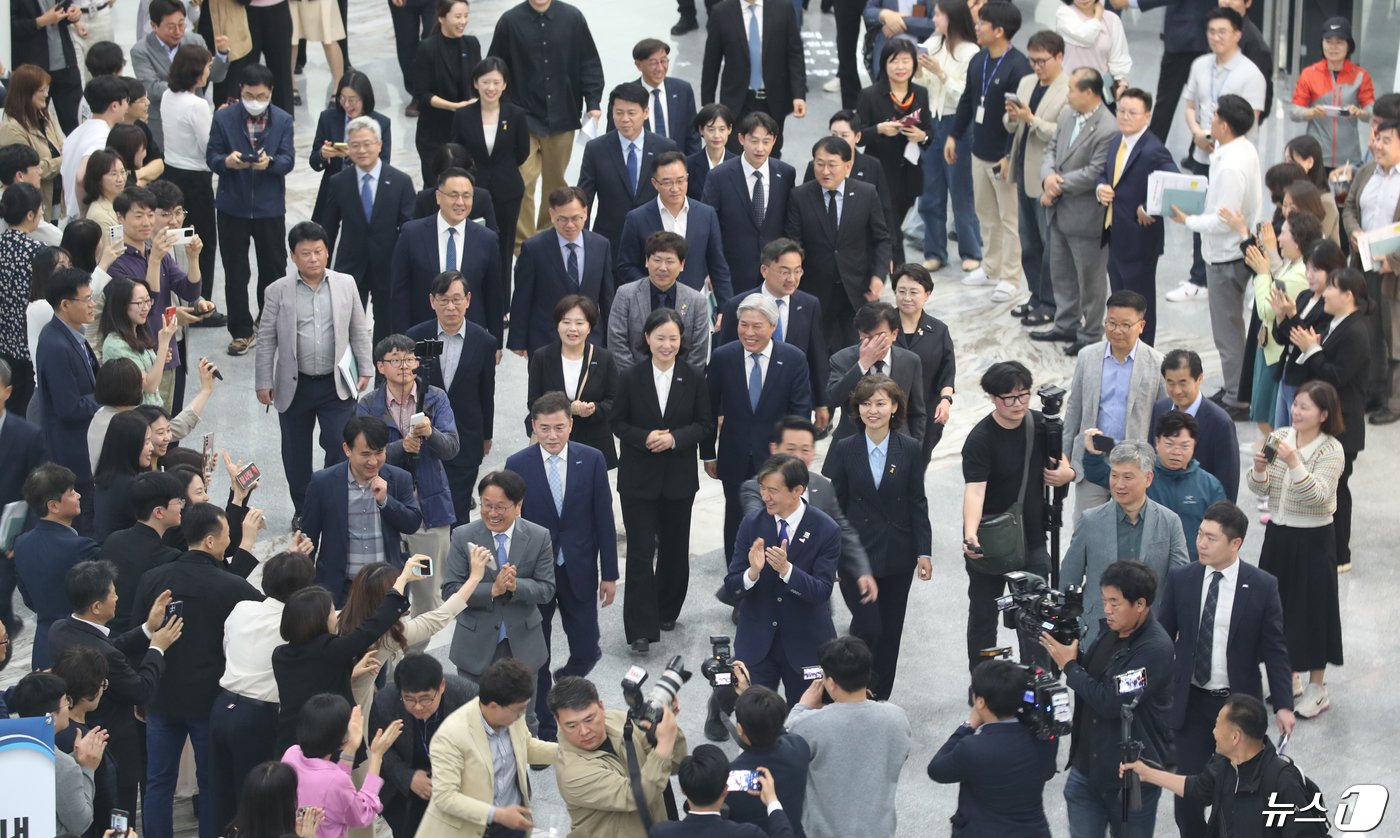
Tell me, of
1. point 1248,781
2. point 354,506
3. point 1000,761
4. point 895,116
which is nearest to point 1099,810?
point 1248,781

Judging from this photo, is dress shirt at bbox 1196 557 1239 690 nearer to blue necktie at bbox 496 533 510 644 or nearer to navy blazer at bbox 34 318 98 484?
blue necktie at bbox 496 533 510 644

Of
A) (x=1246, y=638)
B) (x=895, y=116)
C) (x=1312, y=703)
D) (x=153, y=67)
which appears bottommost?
(x=1312, y=703)

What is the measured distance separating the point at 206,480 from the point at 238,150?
12.6 ft

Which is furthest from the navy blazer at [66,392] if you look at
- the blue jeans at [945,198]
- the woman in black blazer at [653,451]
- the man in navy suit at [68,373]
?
the blue jeans at [945,198]

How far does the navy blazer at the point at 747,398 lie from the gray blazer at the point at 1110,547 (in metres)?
1.81

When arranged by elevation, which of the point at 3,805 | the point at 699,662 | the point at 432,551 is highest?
the point at 3,805

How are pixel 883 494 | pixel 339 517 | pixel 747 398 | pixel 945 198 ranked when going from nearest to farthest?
pixel 339 517 → pixel 883 494 → pixel 747 398 → pixel 945 198

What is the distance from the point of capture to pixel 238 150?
11.6 m

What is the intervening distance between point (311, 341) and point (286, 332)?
0.13m

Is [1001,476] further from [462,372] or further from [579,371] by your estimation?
[462,372]

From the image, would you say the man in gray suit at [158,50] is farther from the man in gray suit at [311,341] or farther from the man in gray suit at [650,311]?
the man in gray suit at [650,311]

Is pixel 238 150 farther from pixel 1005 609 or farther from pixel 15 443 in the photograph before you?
pixel 1005 609

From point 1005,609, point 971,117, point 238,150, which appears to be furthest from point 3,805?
point 971,117

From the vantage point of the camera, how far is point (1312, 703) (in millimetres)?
8805
